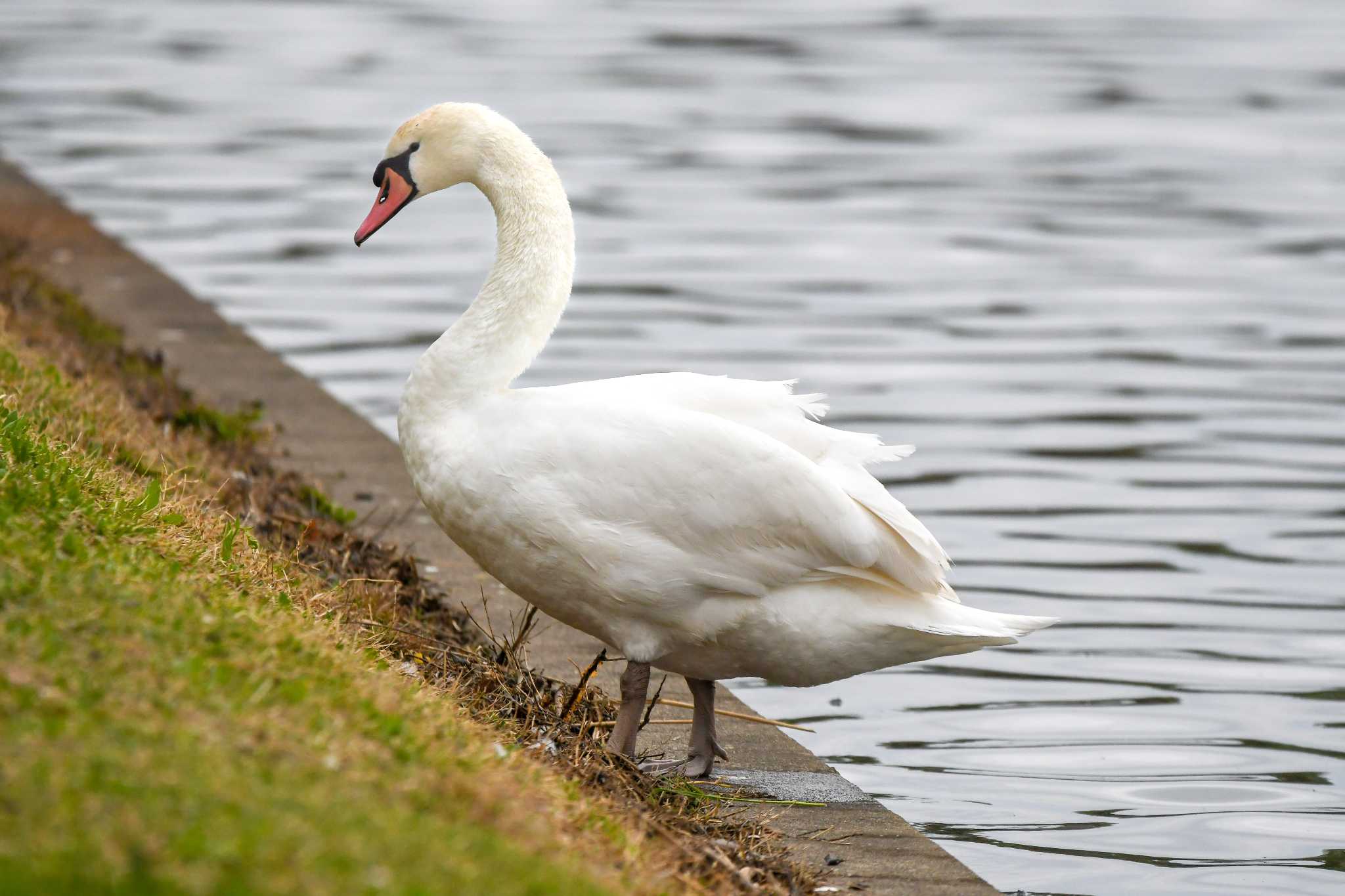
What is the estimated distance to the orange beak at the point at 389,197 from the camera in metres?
6.10

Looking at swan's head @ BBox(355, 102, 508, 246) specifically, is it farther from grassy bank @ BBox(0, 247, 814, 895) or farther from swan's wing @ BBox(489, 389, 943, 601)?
grassy bank @ BBox(0, 247, 814, 895)

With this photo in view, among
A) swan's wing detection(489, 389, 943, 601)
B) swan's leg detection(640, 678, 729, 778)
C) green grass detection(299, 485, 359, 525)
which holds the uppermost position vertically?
swan's wing detection(489, 389, 943, 601)

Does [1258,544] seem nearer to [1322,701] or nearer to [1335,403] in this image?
[1322,701]

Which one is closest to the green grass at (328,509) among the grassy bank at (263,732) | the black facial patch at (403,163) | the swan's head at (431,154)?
the grassy bank at (263,732)

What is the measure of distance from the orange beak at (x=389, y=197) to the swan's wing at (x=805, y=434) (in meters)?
0.94

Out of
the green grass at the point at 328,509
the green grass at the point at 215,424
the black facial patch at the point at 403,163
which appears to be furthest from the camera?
the green grass at the point at 215,424

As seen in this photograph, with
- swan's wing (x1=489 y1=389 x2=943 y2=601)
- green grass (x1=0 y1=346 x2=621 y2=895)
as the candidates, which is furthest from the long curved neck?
green grass (x1=0 y1=346 x2=621 y2=895)

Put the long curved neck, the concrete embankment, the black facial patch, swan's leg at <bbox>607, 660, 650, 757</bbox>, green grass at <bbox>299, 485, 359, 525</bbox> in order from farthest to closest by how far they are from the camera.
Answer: green grass at <bbox>299, 485, 359, 525</bbox>, the black facial patch, the long curved neck, swan's leg at <bbox>607, 660, 650, 757</bbox>, the concrete embankment

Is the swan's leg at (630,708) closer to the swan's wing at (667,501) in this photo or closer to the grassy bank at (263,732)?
the grassy bank at (263,732)

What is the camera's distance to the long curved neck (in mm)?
5770

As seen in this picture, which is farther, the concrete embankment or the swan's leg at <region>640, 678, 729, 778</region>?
the swan's leg at <region>640, 678, 729, 778</region>

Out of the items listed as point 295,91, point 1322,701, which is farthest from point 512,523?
point 295,91

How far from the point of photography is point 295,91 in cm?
2227

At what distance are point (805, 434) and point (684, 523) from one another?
1.79ft
